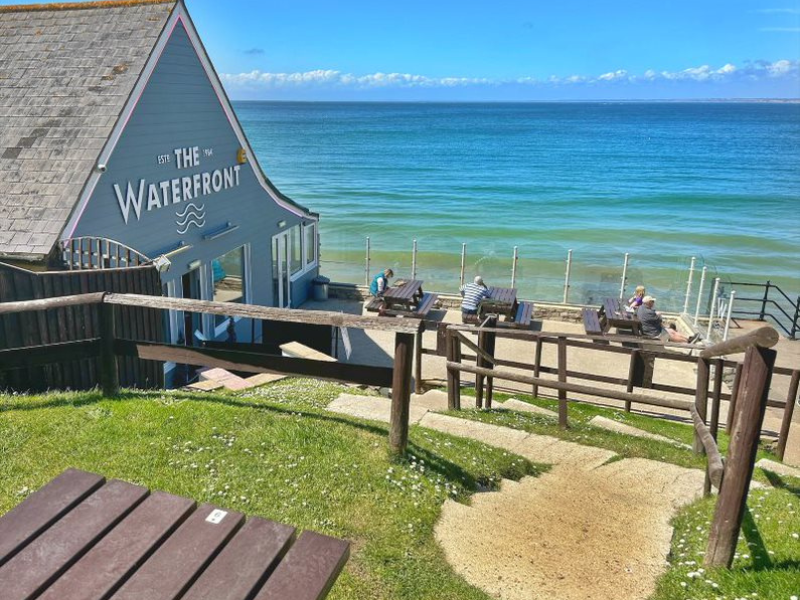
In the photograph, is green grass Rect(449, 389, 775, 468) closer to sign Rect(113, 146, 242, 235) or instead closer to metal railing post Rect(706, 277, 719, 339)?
sign Rect(113, 146, 242, 235)

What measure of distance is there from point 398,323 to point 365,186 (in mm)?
55599

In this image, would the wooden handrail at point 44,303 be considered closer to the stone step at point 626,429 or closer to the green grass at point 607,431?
the green grass at point 607,431

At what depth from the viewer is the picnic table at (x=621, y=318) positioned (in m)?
16.4

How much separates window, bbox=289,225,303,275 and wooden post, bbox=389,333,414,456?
14082 mm

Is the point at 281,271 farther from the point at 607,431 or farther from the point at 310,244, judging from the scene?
the point at 607,431

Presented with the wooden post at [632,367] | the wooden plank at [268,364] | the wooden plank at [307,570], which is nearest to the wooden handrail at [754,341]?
the wooden plank at [268,364]

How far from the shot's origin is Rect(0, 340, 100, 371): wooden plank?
5.91 m

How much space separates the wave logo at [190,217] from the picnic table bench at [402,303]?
5.66 meters

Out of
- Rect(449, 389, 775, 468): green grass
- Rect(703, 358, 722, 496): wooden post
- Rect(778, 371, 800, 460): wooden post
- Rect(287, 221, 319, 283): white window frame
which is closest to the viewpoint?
Rect(703, 358, 722, 496): wooden post

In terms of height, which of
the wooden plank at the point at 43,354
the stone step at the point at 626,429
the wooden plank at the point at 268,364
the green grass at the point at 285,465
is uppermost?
the wooden plank at the point at 268,364

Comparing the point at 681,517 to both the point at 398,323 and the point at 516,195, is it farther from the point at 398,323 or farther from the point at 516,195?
the point at 516,195

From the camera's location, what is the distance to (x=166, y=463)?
4.95 metres

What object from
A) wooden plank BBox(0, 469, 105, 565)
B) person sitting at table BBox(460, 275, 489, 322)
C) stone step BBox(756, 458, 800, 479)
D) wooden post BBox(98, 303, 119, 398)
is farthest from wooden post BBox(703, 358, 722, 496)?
person sitting at table BBox(460, 275, 489, 322)

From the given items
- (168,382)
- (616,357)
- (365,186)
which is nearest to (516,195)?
(365,186)
